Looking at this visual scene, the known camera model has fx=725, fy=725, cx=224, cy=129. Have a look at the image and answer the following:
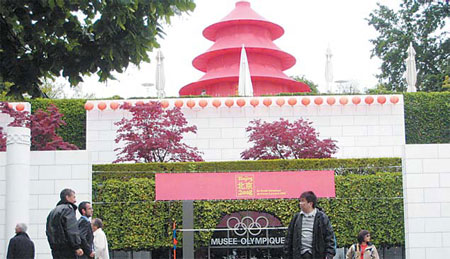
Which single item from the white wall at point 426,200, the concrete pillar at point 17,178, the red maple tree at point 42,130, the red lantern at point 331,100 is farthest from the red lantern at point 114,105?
the white wall at point 426,200

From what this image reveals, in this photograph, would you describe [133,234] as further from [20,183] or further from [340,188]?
[340,188]

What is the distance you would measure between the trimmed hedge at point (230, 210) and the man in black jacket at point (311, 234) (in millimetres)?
8401

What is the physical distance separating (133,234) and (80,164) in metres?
2.76

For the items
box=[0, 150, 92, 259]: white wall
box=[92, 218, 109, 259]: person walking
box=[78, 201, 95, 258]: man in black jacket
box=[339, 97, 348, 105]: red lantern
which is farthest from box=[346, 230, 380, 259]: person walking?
box=[339, 97, 348, 105]: red lantern

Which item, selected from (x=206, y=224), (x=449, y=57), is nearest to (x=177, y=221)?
(x=206, y=224)

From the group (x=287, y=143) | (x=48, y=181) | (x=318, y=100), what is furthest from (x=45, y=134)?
(x=318, y=100)

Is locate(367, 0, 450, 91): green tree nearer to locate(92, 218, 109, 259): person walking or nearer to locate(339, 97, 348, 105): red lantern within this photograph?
locate(339, 97, 348, 105): red lantern

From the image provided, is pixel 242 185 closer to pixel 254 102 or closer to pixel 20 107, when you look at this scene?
pixel 254 102

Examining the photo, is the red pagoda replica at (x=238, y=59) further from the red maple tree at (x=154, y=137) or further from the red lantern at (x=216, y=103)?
the red maple tree at (x=154, y=137)

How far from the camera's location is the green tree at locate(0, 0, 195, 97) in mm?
8797

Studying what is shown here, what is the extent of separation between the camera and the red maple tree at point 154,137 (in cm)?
2008

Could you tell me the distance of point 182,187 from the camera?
15.9 m

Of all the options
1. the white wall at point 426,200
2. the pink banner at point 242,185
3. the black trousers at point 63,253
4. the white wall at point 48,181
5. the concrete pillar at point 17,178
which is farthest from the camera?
the pink banner at point 242,185

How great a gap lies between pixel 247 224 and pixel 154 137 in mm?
4593
